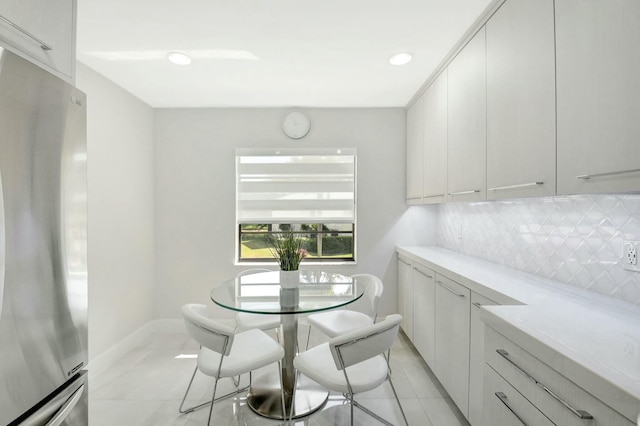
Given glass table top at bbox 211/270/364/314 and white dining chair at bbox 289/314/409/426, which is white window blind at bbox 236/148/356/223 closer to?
glass table top at bbox 211/270/364/314

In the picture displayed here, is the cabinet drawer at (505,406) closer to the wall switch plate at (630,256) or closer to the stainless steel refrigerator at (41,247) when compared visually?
the wall switch plate at (630,256)

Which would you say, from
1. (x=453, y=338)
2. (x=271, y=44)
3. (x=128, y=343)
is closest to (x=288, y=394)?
(x=453, y=338)

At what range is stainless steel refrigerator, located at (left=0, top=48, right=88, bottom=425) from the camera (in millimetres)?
967

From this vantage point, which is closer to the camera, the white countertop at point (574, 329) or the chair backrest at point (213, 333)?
the white countertop at point (574, 329)

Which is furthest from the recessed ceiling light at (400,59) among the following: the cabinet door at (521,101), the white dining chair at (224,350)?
the white dining chair at (224,350)

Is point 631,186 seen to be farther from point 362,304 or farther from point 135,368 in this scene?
point 135,368

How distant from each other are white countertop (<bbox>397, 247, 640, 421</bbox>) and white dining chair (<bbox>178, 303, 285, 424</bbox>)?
4.08 ft

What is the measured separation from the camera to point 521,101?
1.57m

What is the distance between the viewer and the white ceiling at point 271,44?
1849 millimetres

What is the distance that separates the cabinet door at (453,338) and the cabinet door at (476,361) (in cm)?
5

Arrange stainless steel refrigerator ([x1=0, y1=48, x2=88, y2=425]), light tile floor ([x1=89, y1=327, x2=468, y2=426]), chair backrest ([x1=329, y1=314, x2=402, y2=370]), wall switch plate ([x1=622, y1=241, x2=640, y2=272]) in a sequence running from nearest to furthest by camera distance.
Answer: stainless steel refrigerator ([x1=0, y1=48, x2=88, y2=425]) < wall switch plate ([x1=622, y1=241, x2=640, y2=272]) < chair backrest ([x1=329, y1=314, x2=402, y2=370]) < light tile floor ([x1=89, y1=327, x2=468, y2=426])

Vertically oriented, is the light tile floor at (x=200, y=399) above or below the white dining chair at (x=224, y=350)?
below

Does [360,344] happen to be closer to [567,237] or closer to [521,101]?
[567,237]

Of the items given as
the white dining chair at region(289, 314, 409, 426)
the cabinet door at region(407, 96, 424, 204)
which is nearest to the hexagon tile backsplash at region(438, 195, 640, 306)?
the cabinet door at region(407, 96, 424, 204)
